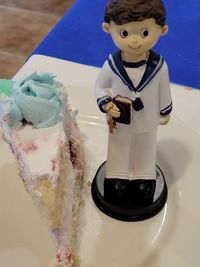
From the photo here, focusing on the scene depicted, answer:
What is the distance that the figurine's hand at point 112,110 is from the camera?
0.77m

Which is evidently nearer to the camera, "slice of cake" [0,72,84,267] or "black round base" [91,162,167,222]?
"slice of cake" [0,72,84,267]

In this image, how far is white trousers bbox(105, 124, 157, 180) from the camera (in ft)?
2.78

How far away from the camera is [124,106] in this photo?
76 centimetres

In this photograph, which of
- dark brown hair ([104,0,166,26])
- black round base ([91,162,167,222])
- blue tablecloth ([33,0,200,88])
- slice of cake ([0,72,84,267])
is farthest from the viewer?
blue tablecloth ([33,0,200,88])

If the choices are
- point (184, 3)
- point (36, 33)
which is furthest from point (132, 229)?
point (36, 33)

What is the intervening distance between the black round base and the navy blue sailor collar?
25cm

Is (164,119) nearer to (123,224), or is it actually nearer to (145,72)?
(145,72)

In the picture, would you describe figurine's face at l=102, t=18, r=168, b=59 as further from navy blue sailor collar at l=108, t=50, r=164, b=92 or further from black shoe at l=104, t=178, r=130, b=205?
black shoe at l=104, t=178, r=130, b=205

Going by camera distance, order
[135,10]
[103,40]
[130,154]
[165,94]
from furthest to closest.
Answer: [103,40]
[130,154]
[165,94]
[135,10]

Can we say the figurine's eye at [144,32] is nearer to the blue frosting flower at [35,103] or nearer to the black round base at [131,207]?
the blue frosting flower at [35,103]

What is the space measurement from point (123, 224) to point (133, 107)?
25cm

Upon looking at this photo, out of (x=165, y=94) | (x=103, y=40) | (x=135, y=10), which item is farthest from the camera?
(x=103, y=40)

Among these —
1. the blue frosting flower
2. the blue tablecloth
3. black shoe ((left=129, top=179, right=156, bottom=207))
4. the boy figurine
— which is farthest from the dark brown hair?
the blue tablecloth

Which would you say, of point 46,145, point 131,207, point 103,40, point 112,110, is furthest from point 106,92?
point 103,40
